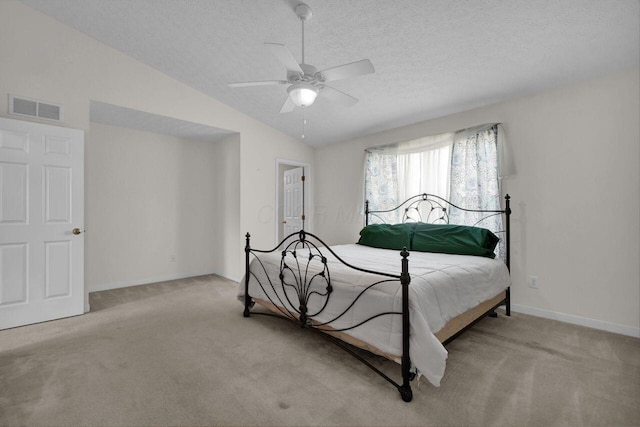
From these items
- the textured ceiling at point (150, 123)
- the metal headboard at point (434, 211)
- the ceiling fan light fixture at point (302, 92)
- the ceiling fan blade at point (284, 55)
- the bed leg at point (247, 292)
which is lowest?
the bed leg at point (247, 292)

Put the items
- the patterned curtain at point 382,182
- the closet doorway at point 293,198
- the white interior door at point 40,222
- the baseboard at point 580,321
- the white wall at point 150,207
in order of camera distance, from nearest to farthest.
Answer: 1. the baseboard at point 580,321
2. the white interior door at point 40,222
3. the white wall at point 150,207
4. the patterned curtain at point 382,182
5. the closet doorway at point 293,198

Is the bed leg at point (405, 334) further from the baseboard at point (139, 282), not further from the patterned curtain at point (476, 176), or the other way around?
the baseboard at point (139, 282)

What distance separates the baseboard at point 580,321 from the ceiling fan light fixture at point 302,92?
3.13m

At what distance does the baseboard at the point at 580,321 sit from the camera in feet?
8.84

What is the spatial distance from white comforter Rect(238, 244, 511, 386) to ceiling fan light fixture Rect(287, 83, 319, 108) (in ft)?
4.39

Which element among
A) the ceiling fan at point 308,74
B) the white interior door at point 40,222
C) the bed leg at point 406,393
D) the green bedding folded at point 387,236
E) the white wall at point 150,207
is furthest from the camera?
the white wall at point 150,207

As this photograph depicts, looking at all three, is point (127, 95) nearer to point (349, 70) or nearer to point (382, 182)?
point (349, 70)

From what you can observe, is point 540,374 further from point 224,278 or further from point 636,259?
point 224,278

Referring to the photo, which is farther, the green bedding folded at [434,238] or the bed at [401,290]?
the green bedding folded at [434,238]

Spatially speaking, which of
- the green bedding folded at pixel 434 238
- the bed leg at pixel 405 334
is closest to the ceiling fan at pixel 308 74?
the bed leg at pixel 405 334

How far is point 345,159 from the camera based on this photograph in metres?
5.21

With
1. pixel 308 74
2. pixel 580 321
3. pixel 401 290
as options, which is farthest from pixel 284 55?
pixel 580 321

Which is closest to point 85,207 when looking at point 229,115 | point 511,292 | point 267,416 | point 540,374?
point 229,115

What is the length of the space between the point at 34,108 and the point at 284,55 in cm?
294
